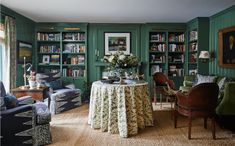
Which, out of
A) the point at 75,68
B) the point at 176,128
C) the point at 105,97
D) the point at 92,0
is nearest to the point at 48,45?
the point at 75,68

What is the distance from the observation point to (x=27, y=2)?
15.0 feet

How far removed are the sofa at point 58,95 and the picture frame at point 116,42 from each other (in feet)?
5.91

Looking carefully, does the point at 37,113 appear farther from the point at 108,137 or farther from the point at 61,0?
the point at 61,0

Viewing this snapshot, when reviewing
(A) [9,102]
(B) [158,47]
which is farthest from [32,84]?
(B) [158,47]

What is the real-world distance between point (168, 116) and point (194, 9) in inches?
101

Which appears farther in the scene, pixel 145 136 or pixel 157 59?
pixel 157 59

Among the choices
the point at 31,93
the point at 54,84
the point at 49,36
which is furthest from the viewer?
the point at 49,36

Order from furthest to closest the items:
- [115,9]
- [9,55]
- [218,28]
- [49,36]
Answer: [49,36] → [218,28] → [115,9] → [9,55]

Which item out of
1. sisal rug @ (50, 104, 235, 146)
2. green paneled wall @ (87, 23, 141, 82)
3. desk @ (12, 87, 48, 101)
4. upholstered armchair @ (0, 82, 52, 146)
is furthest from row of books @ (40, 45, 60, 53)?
upholstered armchair @ (0, 82, 52, 146)

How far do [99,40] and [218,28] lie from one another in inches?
137

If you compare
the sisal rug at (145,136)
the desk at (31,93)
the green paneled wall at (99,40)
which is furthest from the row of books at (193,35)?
the desk at (31,93)

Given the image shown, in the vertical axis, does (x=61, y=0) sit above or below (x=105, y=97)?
above

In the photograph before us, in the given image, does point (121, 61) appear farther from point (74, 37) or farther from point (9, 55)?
point (74, 37)

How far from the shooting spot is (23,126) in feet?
9.77
